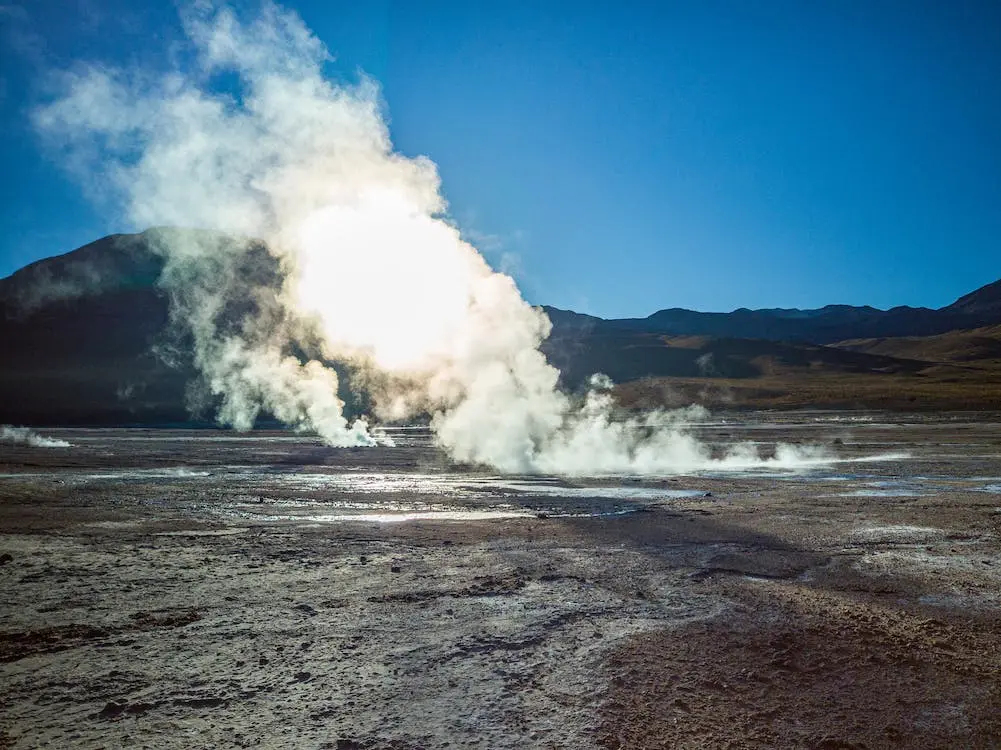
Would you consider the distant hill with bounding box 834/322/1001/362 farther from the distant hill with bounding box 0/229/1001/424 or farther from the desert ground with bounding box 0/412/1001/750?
the desert ground with bounding box 0/412/1001/750

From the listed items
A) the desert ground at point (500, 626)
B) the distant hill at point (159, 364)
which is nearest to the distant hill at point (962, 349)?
the distant hill at point (159, 364)

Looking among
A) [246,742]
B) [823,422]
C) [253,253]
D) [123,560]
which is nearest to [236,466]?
[123,560]

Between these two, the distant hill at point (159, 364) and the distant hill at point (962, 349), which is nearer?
the distant hill at point (159, 364)

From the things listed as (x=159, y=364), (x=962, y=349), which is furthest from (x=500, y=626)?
(x=962, y=349)

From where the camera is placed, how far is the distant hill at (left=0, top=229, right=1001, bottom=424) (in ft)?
278

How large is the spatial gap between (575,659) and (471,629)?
4.71 ft

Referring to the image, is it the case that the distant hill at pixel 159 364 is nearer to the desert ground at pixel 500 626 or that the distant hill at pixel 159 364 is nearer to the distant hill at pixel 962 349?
the distant hill at pixel 962 349

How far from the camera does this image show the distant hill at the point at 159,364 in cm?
8481

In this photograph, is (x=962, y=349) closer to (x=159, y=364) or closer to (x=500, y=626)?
(x=159, y=364)

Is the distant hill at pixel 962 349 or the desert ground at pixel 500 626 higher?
the distant hill at pixel 962 349

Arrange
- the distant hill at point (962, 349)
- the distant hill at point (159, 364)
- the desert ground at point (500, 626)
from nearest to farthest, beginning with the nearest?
1. the desert ground at point (500, 626)
2. the distant hill at point (159, 364)
3. the distant hill at point (962, 349)

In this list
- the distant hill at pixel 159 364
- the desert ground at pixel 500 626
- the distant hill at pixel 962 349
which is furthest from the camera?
the distant hill at pixel 962 349

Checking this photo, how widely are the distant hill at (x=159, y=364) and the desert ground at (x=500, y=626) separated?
2907 inches

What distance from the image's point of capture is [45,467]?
94.5ft
